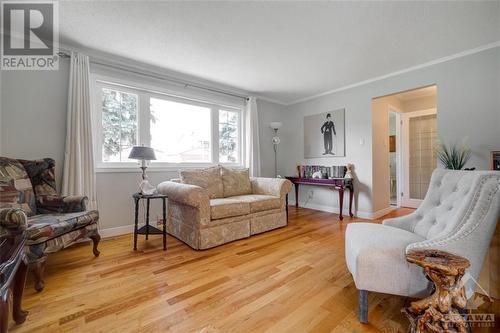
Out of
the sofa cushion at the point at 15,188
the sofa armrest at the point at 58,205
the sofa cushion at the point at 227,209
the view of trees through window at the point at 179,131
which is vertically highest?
the view of trees through window at the point at 179,131

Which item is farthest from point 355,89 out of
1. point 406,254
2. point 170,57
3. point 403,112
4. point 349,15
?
point 406,254

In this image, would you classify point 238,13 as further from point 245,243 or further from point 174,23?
point 245,243

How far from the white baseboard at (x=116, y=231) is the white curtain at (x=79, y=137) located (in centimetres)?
38

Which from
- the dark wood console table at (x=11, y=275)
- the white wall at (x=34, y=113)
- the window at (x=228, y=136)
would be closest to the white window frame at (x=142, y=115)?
the window at (x=228, y=136)

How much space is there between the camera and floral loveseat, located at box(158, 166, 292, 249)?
90.9 inches

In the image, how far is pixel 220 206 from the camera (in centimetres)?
243

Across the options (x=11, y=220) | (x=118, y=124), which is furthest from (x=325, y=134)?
(x=11, y=220)

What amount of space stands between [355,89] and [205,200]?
3.23 metres

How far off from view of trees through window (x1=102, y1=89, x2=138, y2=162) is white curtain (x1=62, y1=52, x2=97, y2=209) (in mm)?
301

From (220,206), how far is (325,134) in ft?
9.00

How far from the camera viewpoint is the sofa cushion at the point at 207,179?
9.21ft

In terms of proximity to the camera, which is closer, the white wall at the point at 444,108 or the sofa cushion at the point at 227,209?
the sofa cushion at the point at 227,209

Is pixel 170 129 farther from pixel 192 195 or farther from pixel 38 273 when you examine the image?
pixel 38 273

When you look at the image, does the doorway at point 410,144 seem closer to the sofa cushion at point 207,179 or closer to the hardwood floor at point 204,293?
the hardwood floor at point 204,293
